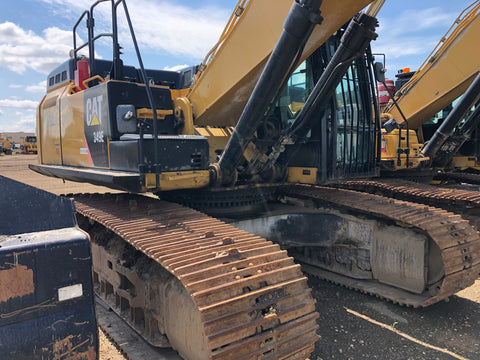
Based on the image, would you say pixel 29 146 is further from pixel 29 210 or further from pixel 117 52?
pixel 29 210

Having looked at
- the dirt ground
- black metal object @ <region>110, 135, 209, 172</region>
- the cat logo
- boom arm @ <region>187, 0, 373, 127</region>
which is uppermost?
boom arm @ <region>187, 0, 373, 127</region>

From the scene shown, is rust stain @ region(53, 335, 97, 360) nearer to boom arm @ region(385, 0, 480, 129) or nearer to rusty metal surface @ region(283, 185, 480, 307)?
rusty metal surface @ region(283, 185, 480, 307)

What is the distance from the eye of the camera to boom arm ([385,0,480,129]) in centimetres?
785

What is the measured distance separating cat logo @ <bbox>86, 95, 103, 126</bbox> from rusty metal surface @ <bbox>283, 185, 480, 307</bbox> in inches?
102

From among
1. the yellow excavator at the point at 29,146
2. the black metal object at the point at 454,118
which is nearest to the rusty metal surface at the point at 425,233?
the black metal object at the point at 454,118

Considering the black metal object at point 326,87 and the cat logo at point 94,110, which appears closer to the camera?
the black metal object at point 326,87

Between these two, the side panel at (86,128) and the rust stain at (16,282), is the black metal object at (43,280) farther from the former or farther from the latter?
the side panel at (86,128)

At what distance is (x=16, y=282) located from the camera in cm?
222

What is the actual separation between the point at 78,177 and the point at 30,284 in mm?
2544

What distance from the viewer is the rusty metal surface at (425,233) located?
3.82 m

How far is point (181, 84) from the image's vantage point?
654cm

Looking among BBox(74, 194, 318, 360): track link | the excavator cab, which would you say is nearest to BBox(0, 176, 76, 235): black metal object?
BBox(74, 194, 318, 360): track link

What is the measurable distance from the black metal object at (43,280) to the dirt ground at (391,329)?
1113 millimetres

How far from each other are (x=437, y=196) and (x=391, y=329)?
8.26 feet
